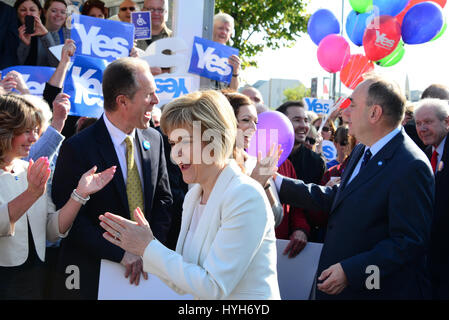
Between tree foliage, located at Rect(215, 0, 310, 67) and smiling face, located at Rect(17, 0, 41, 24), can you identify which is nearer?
smiling face, located at Rect(17, 0, 41, 24)

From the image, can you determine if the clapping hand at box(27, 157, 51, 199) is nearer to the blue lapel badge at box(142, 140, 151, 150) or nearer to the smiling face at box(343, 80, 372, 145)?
the blue lapel badge at box(142, 140, 151, 150)

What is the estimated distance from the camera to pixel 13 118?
2955 millimetres

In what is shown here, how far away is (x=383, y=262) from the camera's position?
2.76 m

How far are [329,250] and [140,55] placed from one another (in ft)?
10.5

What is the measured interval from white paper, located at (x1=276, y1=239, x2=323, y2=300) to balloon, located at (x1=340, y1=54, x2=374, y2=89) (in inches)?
173

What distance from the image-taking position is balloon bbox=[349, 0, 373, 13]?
286 inches

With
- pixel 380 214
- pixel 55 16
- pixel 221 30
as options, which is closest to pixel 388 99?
pixel 380 214

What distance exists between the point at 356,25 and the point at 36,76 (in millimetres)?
4850

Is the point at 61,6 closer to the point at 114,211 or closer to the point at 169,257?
the point at 114,211

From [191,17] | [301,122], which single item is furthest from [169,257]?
[191,17]

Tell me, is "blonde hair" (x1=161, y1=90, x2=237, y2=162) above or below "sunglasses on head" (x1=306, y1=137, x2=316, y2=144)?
above

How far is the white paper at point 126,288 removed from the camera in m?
2.96

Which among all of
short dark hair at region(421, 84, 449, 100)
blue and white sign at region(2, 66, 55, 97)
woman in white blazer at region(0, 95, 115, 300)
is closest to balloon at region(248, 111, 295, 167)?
woman in white blazer at region(0, 95, 115, 300)

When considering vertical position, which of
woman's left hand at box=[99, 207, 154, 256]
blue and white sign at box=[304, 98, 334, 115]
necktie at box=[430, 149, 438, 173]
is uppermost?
necktie at box=[430, 149, 438, 173]
